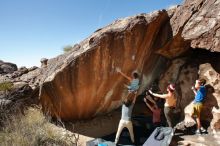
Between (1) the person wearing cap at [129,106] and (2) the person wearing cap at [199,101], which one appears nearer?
(2) the person wearing cap at [199,101]

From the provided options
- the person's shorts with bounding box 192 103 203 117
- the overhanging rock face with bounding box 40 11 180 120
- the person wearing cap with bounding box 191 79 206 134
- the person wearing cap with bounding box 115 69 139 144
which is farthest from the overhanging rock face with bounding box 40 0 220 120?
the person's shorts with bounding box 192 103 203 117

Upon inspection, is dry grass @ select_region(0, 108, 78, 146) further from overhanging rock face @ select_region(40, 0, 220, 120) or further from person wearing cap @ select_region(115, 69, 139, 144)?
person wearing cap @ select_region(115, 69, 139, 144)

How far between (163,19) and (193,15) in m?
1.13

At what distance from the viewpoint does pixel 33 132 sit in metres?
9.79

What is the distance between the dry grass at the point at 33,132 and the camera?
31.1 ft

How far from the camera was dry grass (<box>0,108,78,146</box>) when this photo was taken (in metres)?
9.49

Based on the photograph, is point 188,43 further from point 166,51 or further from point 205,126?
point 205,126

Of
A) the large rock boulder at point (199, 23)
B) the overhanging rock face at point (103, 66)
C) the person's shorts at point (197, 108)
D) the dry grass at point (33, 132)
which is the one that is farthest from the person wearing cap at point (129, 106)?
the large rock boulder at point (199, 23)

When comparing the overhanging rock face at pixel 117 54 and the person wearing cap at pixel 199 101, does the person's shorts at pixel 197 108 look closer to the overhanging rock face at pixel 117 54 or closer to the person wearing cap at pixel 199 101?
the person wearing cap at pixel 199 101

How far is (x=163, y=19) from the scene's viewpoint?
11.0 m

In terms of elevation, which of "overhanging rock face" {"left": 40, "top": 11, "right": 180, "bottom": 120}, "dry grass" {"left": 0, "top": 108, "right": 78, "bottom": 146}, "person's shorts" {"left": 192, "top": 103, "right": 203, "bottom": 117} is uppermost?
"overhanging rock face" {"left": 40, "top": 11, "right": 180, "bottom": 120}

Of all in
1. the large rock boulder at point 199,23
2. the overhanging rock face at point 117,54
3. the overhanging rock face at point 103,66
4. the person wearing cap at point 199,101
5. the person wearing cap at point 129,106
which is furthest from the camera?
the overhanging rock face at point 103,66

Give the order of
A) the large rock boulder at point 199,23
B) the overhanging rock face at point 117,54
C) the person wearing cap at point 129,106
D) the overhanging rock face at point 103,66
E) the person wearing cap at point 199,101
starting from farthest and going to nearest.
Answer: the overhanging rock face at point 103,66 → the overhanging rock face at point 117,54 → the large rock boulder at point 199,23 → the person wearing cap at point 129,106 → the person wearing cap at point 199,101

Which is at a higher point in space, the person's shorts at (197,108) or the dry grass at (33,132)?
the person's shorts at (197,108)
